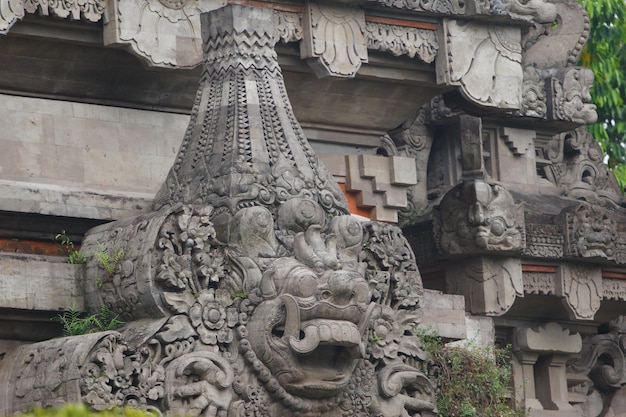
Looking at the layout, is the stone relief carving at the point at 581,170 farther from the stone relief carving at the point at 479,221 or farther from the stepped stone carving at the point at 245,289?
the stepped stone carving at the point at 245,289

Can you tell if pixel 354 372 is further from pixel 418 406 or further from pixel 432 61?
pixel 432 61

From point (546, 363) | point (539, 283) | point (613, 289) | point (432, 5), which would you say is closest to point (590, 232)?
point (539, 283)

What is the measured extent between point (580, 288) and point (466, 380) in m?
4.68

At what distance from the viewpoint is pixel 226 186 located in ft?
61.2

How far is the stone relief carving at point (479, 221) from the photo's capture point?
2364cm

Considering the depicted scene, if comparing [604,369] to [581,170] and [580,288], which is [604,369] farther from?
[581,170]

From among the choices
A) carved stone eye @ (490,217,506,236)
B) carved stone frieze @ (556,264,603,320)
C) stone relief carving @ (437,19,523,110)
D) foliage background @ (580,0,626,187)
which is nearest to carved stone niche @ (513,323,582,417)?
carved stone frieze @ (556,264,603,320)

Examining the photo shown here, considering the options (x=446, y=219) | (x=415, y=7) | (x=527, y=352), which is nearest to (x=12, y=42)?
(x=415, y=7)

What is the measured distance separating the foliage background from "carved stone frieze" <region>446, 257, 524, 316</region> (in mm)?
6878

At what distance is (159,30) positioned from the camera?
20.8 meters

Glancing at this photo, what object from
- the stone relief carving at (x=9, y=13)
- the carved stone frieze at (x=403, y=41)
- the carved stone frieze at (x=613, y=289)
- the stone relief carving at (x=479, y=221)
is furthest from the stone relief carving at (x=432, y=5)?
the carved stone frieze at (x=613, y=289)

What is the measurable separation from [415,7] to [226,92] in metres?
3.79

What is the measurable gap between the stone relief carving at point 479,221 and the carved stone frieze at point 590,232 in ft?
2.36

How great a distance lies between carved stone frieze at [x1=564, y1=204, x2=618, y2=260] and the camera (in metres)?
24.3
